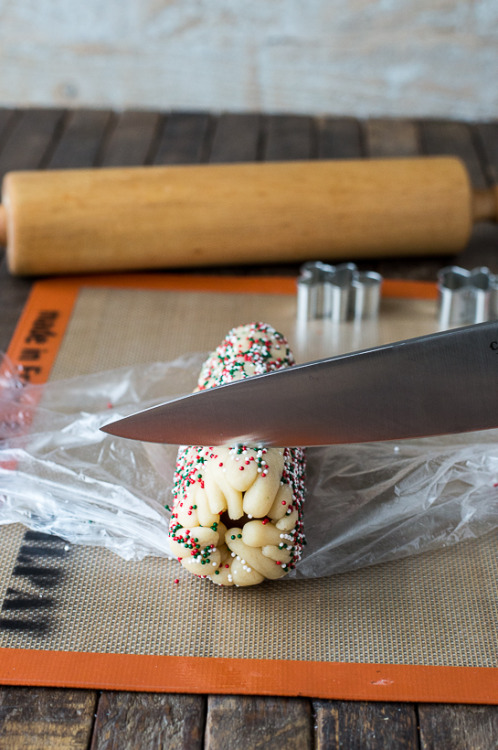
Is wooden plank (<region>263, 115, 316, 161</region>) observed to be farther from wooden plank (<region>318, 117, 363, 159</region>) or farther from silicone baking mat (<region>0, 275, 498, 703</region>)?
silicone baking mat (<region>0, 275, 498, 703</region>)

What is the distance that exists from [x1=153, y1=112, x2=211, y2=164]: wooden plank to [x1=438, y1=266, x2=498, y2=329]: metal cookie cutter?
0.58m

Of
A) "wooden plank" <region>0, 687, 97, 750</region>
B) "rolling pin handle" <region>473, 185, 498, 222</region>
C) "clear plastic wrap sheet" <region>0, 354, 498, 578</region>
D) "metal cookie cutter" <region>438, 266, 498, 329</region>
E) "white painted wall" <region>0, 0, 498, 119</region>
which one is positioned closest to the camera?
"wooden plank" <region>0, 687, 97, 750</region>

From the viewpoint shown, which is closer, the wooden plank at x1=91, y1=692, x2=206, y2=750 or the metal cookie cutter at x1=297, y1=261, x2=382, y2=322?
the wooden plank at x1=91, y1=692, x2=206, y2=750

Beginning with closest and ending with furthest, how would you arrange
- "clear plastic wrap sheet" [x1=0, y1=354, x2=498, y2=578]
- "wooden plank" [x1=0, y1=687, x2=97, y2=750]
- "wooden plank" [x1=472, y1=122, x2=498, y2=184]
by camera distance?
A: "wooden plank" [x1=0, y1=687, x2=97, y2=750], "clear plastic wrap sheet" [x1=0, y1=354, x2=498, y2=578], "wooden plank" [x1=472, y1=122, x2=498, y2=184]

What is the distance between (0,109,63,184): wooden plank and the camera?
1475mm

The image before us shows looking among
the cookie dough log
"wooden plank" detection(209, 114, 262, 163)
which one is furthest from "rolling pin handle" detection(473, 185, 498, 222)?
the cookie dough log

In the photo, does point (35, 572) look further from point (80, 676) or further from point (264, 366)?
point (264, 366)

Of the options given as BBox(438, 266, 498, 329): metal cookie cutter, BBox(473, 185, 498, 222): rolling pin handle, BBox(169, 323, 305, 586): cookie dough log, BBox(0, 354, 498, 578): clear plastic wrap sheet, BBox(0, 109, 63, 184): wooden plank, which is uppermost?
BBox(0, 109, 63, 184): wooden plank

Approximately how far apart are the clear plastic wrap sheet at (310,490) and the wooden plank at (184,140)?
69 cm

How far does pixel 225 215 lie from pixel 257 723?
0.75m

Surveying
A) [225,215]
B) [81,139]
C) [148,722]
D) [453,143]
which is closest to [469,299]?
[225,215]

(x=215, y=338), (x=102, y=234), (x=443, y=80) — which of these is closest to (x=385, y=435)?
(x=215, y=338)

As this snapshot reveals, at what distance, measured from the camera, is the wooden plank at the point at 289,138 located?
5.02 ft

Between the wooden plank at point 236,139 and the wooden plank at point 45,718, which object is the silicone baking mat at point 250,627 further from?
the wooden plank at point 236,139
